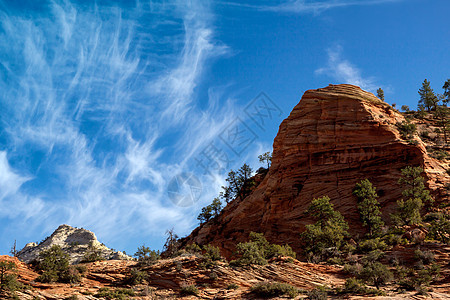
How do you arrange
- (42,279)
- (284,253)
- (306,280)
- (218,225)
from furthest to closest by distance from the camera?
(218,225) < (284,253) < (306,280) < (42,279)

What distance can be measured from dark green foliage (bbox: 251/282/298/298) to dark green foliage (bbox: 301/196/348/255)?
1300cm

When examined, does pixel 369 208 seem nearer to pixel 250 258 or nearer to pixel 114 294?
pixel 250 258

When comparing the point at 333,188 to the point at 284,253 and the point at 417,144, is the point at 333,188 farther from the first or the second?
the point at 284,253

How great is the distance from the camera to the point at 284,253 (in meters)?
38.3

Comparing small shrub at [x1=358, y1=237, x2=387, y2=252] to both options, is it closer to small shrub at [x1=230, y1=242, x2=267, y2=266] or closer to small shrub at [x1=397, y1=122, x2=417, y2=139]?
small shrub at [x1=230, y1=242, x2=267, y2=266]

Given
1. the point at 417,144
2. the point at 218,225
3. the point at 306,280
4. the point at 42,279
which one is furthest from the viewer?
the point at 218,225

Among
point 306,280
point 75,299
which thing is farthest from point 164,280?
point 306,280

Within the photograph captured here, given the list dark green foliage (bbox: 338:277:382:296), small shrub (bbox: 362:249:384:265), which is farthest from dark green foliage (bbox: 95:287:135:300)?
small shrub (bbox: 362:249:384:265)

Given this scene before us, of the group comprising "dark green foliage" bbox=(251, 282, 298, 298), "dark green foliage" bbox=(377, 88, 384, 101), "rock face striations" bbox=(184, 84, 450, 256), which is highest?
"dark green foliage" bbox=(377, 88, 384, 101)

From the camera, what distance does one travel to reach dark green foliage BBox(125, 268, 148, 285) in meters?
31.2

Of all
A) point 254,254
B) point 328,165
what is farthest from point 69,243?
point 328,165

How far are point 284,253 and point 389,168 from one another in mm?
23860

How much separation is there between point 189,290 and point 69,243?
26615 mm

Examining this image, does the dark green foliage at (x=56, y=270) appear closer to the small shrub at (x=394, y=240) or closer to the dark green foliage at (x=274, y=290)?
the dark green foliage at (x=274, y=290)
